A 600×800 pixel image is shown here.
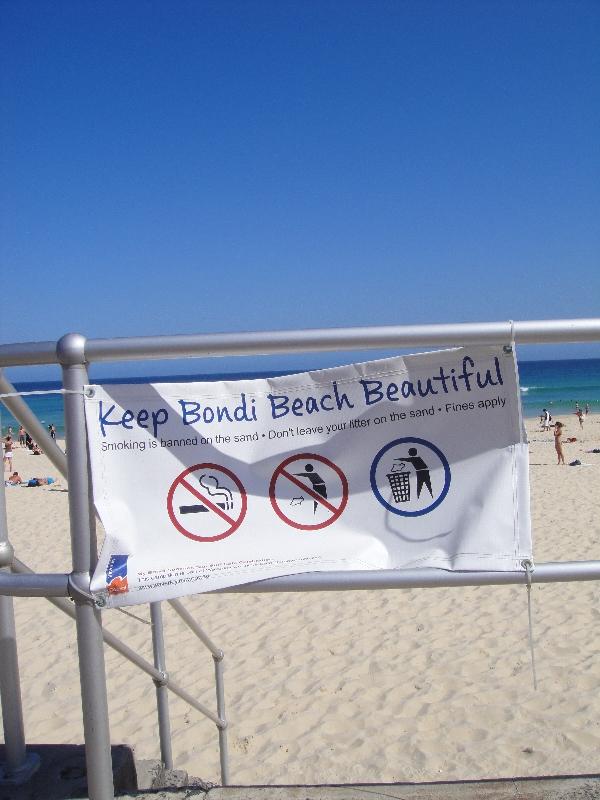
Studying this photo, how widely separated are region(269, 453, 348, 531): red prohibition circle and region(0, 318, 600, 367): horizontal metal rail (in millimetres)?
299

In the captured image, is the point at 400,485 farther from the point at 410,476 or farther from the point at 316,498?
the point at 316,498

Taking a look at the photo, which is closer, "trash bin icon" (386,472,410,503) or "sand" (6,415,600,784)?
"trash bin icon" (386,472,410,503)

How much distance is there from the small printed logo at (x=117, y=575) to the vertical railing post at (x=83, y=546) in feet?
0.15

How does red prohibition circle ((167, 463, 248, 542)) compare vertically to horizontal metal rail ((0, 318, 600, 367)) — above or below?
below

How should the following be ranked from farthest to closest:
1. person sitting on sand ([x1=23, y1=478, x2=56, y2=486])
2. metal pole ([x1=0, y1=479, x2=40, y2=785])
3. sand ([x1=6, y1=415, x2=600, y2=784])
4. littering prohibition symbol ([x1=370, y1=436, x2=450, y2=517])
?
person sitting on sand ([x1=23, y1=478, x2=56, y2=486]) < sand ([x1=6, y1=415, x2=600, y2=784]) < metal pole ([x1=0, y1=479, x2=40, y2=785]) < littering prohibition symbol ([x1=370, y1=436, x2=450, y2=517])

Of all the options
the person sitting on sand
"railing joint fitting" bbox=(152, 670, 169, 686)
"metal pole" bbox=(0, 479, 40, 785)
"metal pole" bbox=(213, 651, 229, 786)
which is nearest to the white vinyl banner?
"metal pole" bbox=(0, 479, 40, 785)

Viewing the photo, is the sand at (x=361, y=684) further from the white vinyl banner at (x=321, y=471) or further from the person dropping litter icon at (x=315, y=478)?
the person dropping litter icon at (x=315, y=478)

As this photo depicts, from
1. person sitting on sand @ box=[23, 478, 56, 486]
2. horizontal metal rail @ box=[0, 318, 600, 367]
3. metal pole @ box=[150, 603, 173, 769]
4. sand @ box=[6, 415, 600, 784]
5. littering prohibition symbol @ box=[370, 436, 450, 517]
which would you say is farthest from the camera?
person sitting on sand @ box=[23, 478, 56, 486]

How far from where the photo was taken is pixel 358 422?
1688 millimetres

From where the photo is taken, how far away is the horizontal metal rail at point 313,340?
1.57m

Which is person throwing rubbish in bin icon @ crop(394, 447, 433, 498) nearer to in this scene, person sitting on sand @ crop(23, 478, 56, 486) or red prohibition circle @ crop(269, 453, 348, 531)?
red prohibition circle @ crop(269, 453, 348, 531)

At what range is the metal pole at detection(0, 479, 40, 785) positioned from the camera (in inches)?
74.6

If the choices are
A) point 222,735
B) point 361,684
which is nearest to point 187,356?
point 222,735

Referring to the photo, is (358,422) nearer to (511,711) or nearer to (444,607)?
(511,711)
